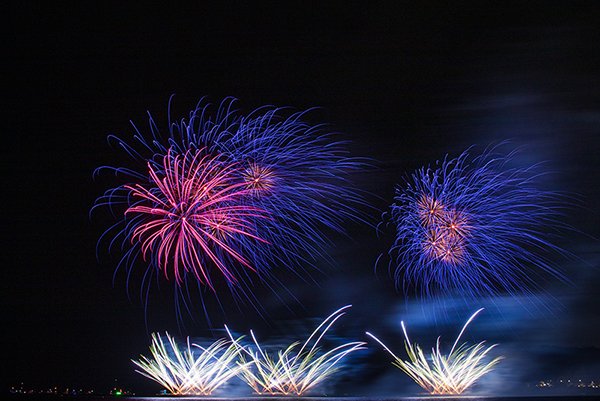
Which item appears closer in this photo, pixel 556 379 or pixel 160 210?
pixel 160 210

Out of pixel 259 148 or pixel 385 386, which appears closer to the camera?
pixel 259 148

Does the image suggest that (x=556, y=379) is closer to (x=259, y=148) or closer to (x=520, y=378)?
(x=520, y=378)

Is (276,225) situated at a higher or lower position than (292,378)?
higher

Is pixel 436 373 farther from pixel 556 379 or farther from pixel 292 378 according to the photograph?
pixel 556 379

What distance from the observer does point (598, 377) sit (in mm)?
119188

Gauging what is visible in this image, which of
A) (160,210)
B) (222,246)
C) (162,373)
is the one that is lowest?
(162,373)

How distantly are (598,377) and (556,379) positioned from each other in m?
45.4

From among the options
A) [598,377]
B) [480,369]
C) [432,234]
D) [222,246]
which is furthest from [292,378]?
[598,377]

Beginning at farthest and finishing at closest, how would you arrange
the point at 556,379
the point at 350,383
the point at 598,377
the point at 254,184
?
the point at 598,377, the point at 556,379, the point at 350,383, the point at 254,184

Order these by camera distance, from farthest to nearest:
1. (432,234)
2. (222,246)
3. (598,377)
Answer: (598,377)
(432,234)
(222,246)

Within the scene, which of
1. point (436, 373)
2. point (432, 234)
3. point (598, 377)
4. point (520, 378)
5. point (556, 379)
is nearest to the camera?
point (432, 234)

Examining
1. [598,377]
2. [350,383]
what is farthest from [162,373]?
[598,377]

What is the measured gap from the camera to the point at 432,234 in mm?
24812

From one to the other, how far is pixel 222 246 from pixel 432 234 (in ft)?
32.2
